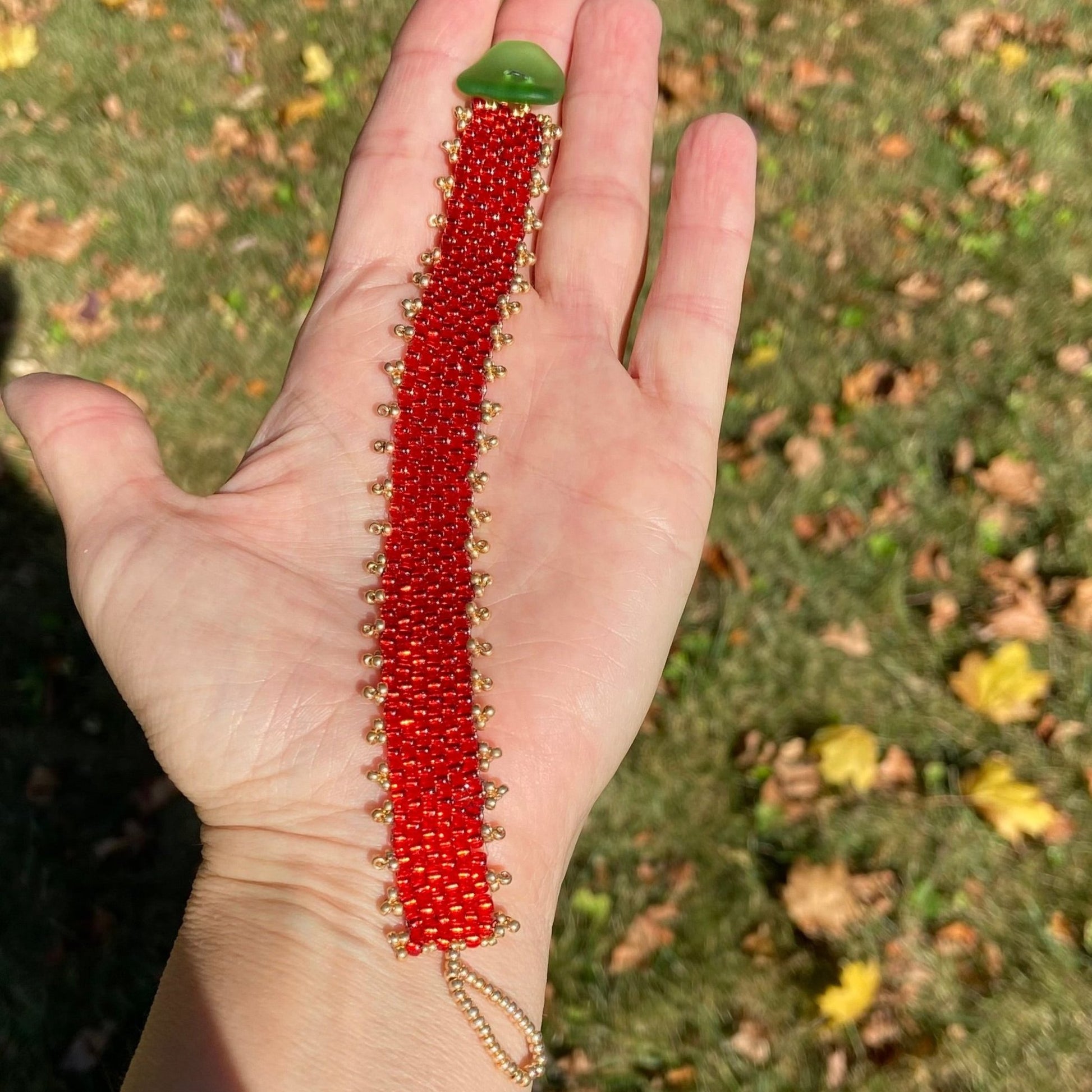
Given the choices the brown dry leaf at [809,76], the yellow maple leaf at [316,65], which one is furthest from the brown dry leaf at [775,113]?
the yellow maple leaf at [316,65]

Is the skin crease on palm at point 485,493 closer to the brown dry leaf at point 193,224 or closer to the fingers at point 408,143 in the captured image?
the fingers at point 408,143

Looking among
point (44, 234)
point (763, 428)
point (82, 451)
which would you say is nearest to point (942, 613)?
point (763, 428)

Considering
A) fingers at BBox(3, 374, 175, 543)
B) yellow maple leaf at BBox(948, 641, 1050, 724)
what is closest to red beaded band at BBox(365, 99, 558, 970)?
fingers at BBox(3, 374, 175, 543)

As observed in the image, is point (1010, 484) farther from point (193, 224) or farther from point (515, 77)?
point (193, 224)

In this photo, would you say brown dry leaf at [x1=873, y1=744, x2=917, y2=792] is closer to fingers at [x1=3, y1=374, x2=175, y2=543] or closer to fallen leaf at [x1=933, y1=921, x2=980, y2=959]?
fallen leaf at [x1=933, y1=921, x2=980, y2=959]

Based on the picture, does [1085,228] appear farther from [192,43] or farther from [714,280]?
[192,43]

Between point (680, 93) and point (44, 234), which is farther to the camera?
point (680, 93)

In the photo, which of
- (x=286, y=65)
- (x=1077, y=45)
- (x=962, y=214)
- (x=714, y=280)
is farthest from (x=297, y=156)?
(x=1077, y=45)
